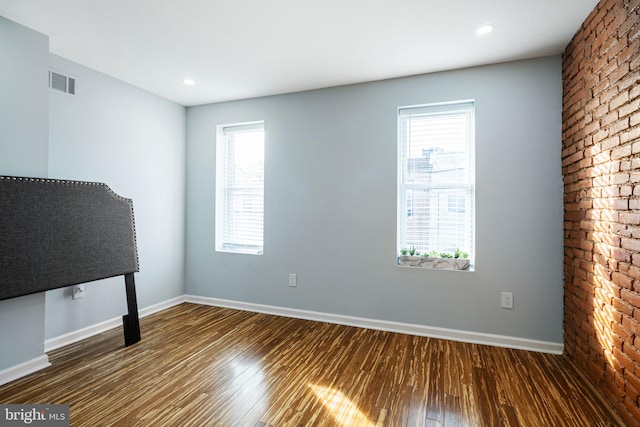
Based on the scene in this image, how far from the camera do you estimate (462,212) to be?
309cm

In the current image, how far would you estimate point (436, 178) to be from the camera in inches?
125

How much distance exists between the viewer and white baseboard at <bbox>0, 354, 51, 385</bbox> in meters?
2.24

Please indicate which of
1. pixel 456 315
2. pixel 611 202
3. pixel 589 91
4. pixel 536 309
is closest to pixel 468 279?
pixel 456 315

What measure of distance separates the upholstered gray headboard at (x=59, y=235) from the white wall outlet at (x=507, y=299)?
11.2 ft

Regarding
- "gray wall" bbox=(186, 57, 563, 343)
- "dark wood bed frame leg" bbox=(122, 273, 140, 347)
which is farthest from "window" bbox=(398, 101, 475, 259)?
"dark wood bed frame leg" bbox=(122, 273, 140, 347)

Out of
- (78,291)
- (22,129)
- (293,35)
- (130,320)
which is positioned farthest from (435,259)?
(22,129)

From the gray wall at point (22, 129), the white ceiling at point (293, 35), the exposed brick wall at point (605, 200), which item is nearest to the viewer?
the exposed brick wall at point (605, 200)

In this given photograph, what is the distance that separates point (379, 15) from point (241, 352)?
2.86 meters

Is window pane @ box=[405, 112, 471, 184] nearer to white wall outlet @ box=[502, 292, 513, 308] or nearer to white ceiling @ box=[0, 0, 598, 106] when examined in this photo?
white ceiling @ box=[0, 0, 598, 106]

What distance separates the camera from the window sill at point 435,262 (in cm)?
303

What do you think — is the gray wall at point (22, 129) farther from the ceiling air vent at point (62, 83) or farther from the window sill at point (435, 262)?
the window sill at point (435, 262)

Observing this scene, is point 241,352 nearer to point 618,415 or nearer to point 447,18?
point 618,415

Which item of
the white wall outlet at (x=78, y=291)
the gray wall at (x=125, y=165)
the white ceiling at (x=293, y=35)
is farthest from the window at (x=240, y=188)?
the white wall outlet at (x=78, y=291)

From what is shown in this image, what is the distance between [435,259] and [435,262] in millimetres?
29
